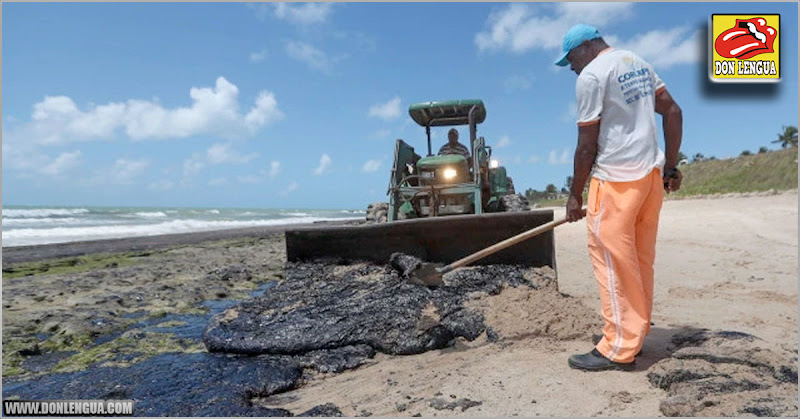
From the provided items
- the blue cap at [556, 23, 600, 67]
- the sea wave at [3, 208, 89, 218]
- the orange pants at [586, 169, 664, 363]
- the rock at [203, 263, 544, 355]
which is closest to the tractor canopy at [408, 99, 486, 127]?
the rock at [203, 263, 544, 355]

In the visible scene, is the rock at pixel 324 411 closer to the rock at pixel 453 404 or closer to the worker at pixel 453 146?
the rock at pixel 453 404

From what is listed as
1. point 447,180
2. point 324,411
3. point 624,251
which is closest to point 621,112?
point 624,251

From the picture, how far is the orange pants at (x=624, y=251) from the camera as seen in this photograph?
2.59 metres

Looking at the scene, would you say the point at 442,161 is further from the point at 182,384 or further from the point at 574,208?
the point at 182,384

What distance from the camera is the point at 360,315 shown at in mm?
3699

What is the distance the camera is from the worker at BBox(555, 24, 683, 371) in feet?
8.53

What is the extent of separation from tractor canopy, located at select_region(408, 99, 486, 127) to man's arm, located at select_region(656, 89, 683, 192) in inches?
227

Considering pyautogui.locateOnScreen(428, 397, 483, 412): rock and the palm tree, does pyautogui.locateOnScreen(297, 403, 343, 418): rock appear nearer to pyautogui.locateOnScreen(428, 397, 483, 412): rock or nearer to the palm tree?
pyautogui.locateOnScreen(428, 397, 483, 412): rock

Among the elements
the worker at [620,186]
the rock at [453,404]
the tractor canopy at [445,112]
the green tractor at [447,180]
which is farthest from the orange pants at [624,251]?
the tractor canopy at [445,112]

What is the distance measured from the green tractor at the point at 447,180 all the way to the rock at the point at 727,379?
4.36 meters

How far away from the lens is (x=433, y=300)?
12.6ft

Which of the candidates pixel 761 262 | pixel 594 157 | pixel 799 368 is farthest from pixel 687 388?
pixel 761 262

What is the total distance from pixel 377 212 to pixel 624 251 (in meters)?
6.00

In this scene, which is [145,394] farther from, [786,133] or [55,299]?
[786,133]
